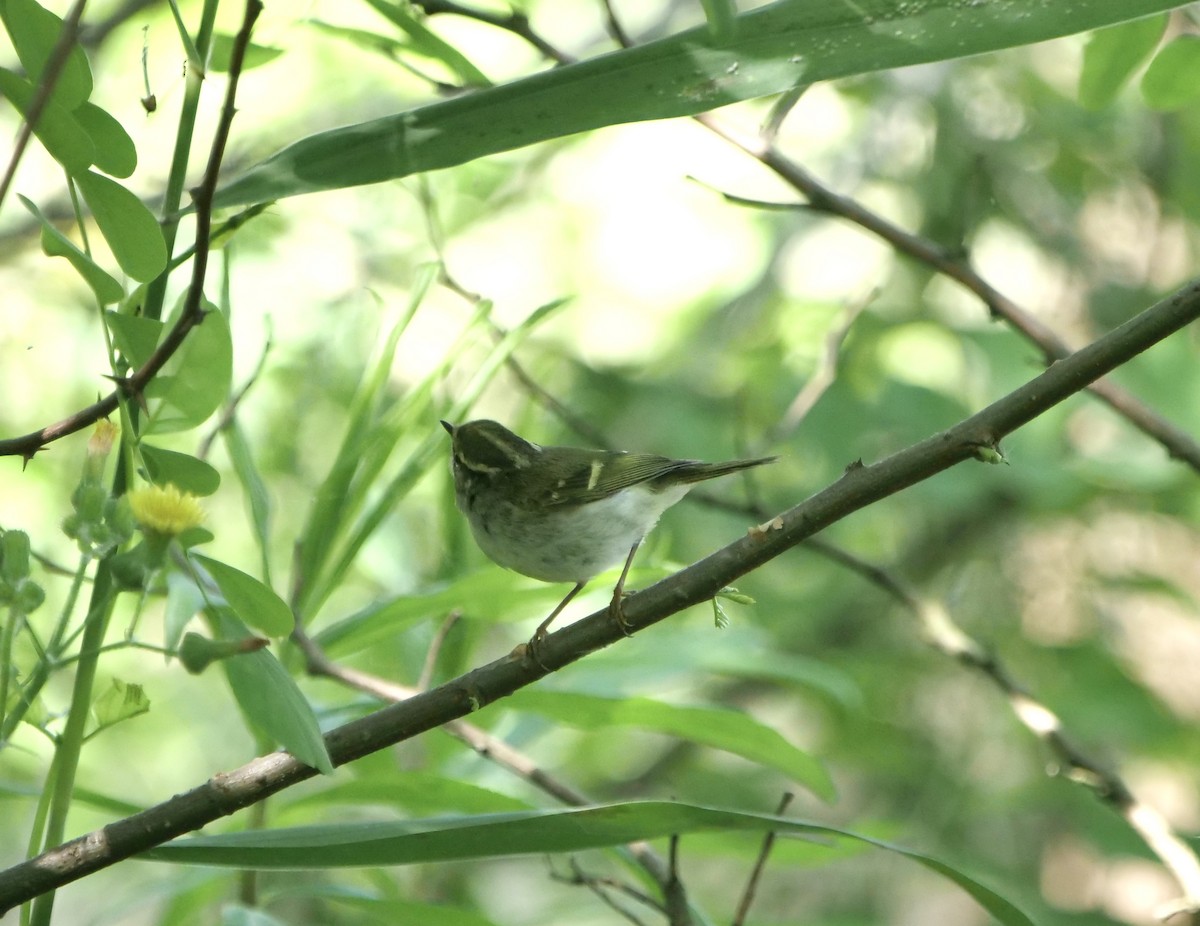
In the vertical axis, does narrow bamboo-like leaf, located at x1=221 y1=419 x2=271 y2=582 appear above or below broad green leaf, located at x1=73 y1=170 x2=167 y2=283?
above

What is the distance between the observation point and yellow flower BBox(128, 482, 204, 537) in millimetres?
1265

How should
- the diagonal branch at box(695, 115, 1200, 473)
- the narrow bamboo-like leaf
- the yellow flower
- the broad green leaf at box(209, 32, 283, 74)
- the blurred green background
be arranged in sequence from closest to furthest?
the yellow flower
the broad green leaf at box(209, 32, 283, 74)
the narrow bamboo-like leaf
the diagonal branch at box(695, 115, 1200, 473)
the blurred green background

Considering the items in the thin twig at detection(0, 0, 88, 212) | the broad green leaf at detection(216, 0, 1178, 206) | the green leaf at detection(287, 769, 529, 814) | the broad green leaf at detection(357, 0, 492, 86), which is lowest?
the green leaf at detection(287, 769, 529, 814)

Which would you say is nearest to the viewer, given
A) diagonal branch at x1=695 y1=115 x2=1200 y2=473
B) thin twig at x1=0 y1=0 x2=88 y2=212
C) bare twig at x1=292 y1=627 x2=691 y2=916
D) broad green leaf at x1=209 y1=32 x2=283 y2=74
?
thin twig at x1=0 y1=0 x2=88 y2=212

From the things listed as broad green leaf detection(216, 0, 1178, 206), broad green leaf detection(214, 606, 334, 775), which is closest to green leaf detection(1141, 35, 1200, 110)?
broad green leaf detection(216, 0, 1178, 206)

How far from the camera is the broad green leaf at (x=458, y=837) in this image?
1.56m

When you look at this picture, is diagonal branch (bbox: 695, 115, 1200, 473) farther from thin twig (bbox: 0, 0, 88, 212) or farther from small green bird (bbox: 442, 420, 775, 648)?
thin twig (bbox: 0, 0, 88, 212)

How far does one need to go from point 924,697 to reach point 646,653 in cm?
296

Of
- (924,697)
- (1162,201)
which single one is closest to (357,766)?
(924,697)

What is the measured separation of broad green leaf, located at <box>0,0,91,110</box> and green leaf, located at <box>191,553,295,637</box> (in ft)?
1.76

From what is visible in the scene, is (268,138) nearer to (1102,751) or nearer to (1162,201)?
(1162,201)

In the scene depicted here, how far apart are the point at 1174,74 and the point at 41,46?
196cm

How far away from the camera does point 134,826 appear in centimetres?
146

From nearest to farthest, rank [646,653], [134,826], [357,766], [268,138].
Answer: [134,826]
[357,766]
[646,653]
[268,138]
